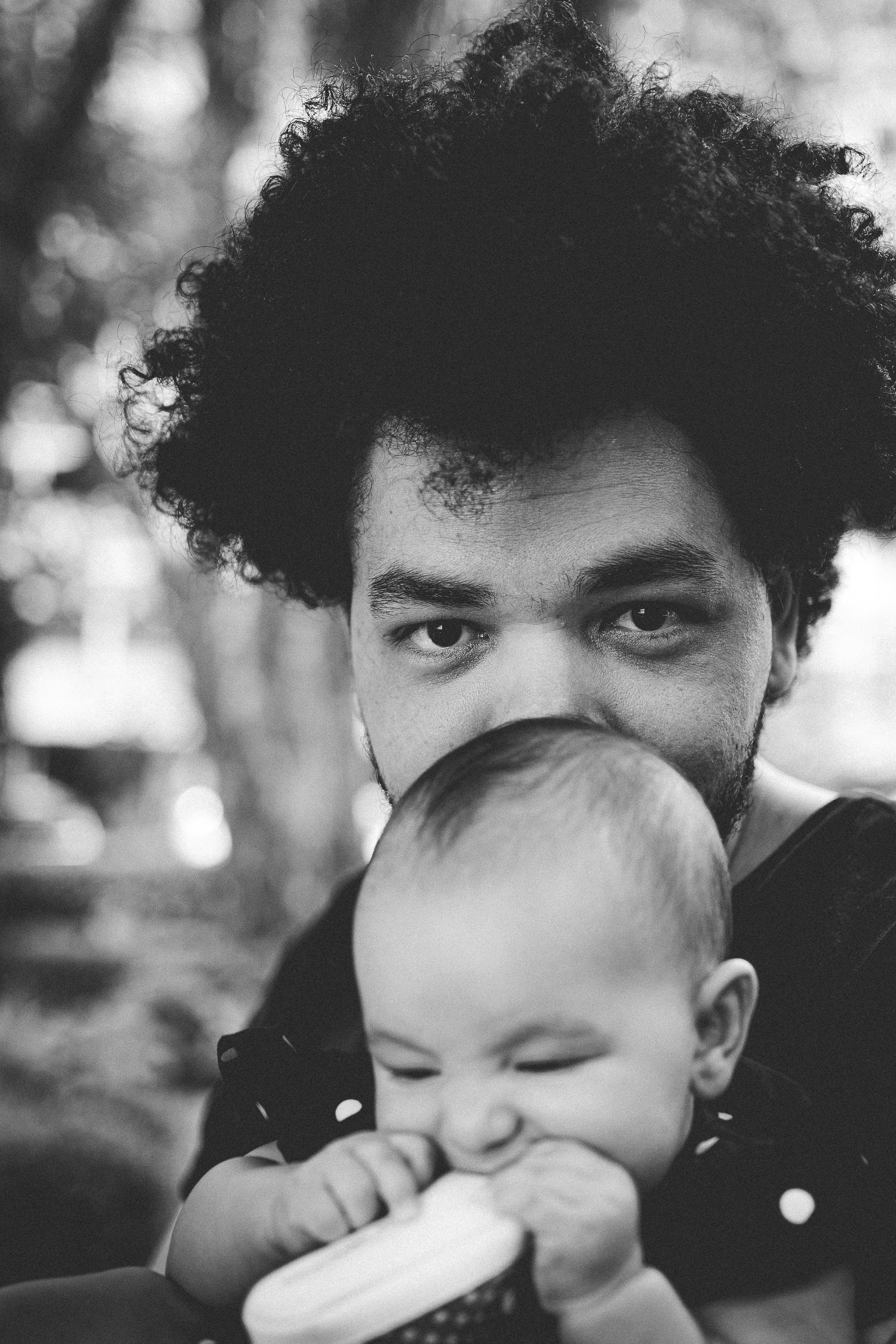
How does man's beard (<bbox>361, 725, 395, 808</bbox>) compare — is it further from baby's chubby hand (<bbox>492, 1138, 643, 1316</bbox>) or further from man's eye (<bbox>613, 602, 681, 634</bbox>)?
baby's chubby hand (<bbox>492, 1138, 643, 1316</bbox>)

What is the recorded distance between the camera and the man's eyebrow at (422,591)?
1885 mm

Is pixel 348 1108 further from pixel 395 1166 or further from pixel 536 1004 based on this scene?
pixel 536 1004

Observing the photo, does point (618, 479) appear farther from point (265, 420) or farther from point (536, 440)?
point (265, 420)

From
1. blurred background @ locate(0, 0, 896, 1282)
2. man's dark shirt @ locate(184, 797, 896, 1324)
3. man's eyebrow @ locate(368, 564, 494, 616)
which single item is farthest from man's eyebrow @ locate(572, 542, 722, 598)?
blurred background @ locate(0, 0, 896, 1282)

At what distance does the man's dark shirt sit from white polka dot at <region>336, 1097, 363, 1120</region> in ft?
0.08

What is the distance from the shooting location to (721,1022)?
4.69 ft

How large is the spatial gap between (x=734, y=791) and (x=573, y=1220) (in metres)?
0.96

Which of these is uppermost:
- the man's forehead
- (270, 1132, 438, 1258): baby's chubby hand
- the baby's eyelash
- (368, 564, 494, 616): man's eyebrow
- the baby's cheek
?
the man's forehead

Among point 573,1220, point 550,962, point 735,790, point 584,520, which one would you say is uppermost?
point 584,520

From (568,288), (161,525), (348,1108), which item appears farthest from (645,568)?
(161,525)

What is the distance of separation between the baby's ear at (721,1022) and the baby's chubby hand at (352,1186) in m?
0.34

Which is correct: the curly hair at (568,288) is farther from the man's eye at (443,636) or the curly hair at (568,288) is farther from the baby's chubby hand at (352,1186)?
the baby's chubby hand at (352,1186)

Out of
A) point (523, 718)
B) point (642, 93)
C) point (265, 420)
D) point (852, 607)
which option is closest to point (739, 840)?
point (523, 718)

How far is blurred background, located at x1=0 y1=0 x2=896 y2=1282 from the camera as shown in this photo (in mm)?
5434
